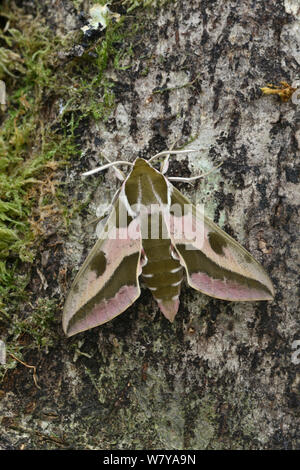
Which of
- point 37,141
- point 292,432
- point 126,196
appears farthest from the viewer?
point 37,141

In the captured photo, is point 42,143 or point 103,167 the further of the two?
point 42,143

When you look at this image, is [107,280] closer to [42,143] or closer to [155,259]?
[155,259]

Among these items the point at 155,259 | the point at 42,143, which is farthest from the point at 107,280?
the point at 42,143

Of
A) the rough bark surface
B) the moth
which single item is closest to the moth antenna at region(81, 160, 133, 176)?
the moth

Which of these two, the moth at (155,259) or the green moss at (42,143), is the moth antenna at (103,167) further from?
the green moss at (42,143)

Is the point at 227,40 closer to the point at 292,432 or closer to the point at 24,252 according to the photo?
the point at 24,252

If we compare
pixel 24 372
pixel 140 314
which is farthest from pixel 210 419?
pixel 24 372
